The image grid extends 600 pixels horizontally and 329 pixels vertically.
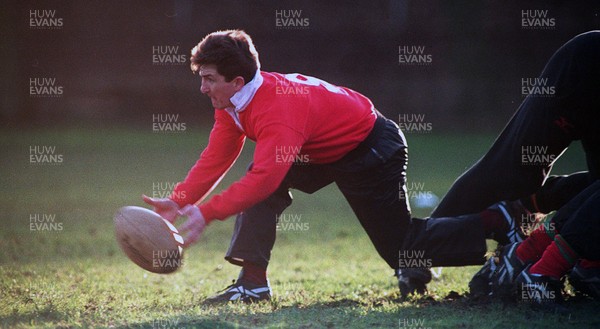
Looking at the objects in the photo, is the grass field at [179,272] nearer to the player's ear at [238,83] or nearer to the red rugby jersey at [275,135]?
the red rugby jersey at [275,135]

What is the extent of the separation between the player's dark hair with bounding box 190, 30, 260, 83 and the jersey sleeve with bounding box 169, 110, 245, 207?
459 millimetres

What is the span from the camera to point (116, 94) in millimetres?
17641

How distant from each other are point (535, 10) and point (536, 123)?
13889 mm

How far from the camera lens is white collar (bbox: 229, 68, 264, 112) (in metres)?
4.80

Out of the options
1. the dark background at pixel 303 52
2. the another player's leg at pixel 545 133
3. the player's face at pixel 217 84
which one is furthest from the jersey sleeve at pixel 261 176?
the dark background at pixel 303 52

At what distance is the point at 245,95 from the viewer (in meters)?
4.80

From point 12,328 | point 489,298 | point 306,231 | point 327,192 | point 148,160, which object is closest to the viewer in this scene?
point 12,328

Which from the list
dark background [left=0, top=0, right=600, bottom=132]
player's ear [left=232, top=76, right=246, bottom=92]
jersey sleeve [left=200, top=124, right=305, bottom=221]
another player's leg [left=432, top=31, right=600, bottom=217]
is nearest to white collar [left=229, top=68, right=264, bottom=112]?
player's ear [left=232, top=76, right=246, bottom=92]

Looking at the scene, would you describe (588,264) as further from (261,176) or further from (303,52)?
(303,52)

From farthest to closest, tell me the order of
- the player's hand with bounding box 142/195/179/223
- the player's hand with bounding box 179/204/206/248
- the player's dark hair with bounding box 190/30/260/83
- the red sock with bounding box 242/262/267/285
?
the red sock with bounding box 242/262/267/285 < the player's hand with bounding box 142/195/179/223 < the player's dark hair with bounding box 190/30/260/83 < the player's hand with bounding box 179/204/206/248

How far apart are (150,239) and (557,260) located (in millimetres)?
2379

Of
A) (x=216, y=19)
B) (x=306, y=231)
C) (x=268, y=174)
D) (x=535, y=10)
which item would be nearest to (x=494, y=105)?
(x=535, y=10)

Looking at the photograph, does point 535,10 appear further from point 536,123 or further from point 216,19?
point 536,123

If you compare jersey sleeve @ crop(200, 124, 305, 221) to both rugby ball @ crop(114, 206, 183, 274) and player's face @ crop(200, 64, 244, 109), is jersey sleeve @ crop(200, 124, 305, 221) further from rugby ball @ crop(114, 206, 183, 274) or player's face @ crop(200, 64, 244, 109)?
player's face @ crop(200, 64, 244, 109)
